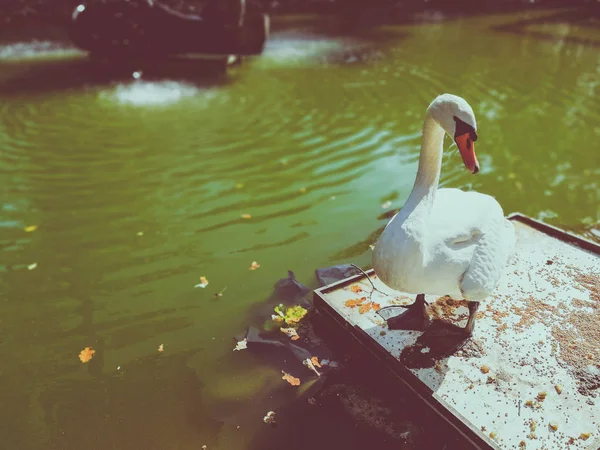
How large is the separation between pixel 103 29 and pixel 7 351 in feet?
31.2

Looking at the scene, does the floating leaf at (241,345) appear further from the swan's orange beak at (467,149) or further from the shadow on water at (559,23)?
the shadow on water at (559,23)

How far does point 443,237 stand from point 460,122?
69 cm

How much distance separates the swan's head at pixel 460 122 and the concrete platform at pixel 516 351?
1229 millimetres

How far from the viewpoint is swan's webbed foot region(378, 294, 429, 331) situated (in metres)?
3.41

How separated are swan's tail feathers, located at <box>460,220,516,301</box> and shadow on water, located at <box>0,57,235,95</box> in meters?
7.96

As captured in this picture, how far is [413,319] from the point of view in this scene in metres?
3.43

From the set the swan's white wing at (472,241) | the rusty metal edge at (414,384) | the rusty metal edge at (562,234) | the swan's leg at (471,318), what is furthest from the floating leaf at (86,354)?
the rusty metal edge at (562,234)

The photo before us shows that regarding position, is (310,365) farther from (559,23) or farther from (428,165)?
(559,23)

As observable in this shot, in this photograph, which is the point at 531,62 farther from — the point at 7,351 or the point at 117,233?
the point at 7,351

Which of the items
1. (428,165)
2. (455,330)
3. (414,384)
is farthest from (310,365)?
(428,165)

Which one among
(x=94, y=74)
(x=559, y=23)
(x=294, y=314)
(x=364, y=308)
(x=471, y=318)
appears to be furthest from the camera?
(x=559, y=23)

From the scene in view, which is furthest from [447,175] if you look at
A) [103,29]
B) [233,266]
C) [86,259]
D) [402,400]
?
[103,29]

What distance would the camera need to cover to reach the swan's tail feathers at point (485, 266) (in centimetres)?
287

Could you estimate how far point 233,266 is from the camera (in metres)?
4.60
